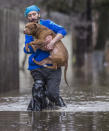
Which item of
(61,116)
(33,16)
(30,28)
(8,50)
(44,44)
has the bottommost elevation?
(61,116)

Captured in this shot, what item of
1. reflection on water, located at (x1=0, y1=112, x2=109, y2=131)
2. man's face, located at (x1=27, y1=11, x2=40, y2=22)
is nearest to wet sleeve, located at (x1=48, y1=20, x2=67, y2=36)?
man's face, located at (x1=27, y1=11, x2=40, y2=22)

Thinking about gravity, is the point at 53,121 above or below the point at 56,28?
below

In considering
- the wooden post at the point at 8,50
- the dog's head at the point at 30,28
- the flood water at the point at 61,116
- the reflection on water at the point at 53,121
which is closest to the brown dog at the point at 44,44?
the dog's head at the point at 30,28

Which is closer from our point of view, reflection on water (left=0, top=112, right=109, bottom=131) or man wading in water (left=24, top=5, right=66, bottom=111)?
reflection on water (left=0, top=112, right=109, bottom=131)

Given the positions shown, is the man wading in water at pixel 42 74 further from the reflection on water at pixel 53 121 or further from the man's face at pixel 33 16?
the reflection on water at pixel 53 121

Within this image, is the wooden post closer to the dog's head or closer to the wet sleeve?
the wet sleeve

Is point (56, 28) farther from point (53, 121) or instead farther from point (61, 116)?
point (53, 121)

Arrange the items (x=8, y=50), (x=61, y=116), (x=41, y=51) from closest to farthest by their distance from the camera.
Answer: (x=61, y=116) → (x=41, y=51) → (x=8, y=50)

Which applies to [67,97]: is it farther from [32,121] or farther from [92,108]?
[32,121]

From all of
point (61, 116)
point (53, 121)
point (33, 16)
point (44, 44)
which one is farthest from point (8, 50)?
point (53, 121)

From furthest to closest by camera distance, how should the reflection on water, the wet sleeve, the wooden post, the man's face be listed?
the wooden post → the wet sleeve → the man's face → the reflection on water

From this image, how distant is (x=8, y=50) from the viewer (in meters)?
12.5

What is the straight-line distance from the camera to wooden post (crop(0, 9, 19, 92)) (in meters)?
12.1

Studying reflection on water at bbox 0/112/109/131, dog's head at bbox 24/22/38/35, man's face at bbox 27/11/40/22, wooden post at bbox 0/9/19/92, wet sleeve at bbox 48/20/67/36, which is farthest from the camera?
wooden post at bbox 0/9/19/92
